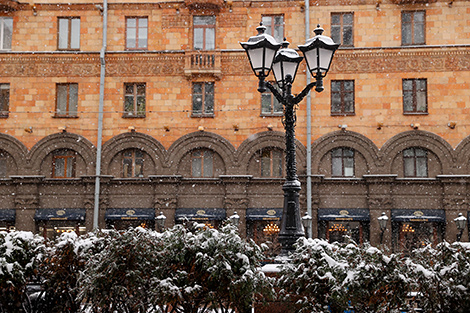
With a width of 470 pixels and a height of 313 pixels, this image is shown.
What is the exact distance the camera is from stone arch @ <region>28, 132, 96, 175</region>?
24.1m

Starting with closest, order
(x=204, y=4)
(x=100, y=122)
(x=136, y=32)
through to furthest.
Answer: (x=100, y=122), (x=204, y=4), (x=136, y=32)

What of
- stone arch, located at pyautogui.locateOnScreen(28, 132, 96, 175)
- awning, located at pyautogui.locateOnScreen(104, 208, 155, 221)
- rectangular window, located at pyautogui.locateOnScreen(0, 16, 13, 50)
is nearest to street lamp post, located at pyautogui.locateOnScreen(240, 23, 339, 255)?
awning, located at pyautogui.locateOnScreen(104, 208, 155, 221)

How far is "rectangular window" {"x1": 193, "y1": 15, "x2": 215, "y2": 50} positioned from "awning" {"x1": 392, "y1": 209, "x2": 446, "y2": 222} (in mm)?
11511

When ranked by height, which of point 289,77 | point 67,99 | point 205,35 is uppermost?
point 205,35

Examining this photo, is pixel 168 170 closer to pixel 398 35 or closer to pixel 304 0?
pixel 304 0

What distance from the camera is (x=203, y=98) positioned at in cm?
2456

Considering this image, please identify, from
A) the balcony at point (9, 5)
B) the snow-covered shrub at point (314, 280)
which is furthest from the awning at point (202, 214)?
the snow-covered shrub at point (314, 280)

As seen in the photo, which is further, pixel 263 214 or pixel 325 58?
A: pixel 263 214

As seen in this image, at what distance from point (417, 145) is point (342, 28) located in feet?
21.4

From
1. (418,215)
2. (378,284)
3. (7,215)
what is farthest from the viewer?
(7,215)

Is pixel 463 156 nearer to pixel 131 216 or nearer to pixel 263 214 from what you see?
pixel 263 214

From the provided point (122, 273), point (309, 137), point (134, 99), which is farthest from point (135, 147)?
point (122, 273)

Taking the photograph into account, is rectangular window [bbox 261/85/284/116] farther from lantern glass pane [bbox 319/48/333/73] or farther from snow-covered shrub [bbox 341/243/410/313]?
snow-covered shrub [bbox 341/243/410/313]


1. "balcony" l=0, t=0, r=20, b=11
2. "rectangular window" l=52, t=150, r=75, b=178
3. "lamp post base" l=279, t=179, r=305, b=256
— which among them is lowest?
"lamp post base" l=279, t=179, r=305, b=256
